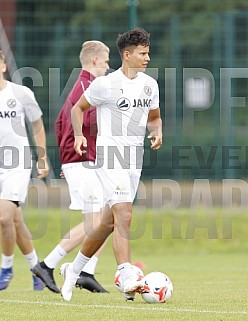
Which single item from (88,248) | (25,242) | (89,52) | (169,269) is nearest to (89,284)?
→ (25,242)

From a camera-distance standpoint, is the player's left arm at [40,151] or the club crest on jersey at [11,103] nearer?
the club crest on jersey at [11,103]

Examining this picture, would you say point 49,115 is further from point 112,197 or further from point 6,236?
point 112,197

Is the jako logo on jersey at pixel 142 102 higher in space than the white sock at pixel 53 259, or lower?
higher

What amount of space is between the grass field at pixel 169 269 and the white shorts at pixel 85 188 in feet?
2.98

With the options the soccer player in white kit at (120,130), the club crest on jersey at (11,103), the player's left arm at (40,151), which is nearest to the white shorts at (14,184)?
the player's left arm at (40,151)

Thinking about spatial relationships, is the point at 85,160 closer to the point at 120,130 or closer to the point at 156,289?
the point at 120,130

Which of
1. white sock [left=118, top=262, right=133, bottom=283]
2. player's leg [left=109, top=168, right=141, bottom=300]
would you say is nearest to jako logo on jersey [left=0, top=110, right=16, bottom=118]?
player's leg [left=109, top=168, right=141, bottom=300]

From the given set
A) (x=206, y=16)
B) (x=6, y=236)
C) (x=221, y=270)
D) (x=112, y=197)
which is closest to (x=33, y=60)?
(x=206, y=16)

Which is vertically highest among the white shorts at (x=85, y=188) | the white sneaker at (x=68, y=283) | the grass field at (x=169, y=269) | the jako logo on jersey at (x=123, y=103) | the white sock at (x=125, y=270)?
the jako logo on jersey at (x=123, y=103)

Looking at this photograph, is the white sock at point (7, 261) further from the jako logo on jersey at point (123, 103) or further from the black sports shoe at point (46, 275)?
the jako logo on jersey at point (123, 103)

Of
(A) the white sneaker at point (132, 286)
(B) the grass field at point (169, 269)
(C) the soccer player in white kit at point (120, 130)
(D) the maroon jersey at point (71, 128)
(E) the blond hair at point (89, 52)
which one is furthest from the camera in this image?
(E) the blond hair at point (89, 52)

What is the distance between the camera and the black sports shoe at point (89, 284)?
33.8 feet

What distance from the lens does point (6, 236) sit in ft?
33.6

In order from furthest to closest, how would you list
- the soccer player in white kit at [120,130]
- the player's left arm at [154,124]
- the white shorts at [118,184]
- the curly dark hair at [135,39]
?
the player's left arm at [154,124] < the curly dark hair at [135,39] < the soccer player in white kit at [120,130] < the white shorts at [118,184]
